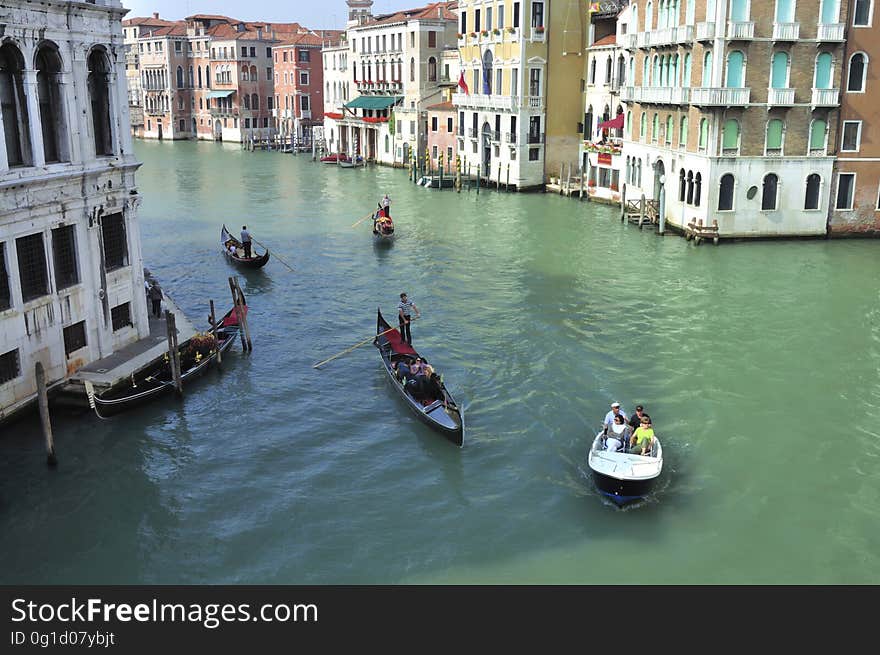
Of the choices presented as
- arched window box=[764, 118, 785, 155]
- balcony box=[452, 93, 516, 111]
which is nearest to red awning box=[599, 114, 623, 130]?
balcony box=[452, 93, 516, 111]

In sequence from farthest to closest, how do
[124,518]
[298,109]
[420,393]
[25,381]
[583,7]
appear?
[298,109] → [583,7] → [420,393] → [25,381] → [124,518]

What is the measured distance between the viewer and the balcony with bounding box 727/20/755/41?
28.7m

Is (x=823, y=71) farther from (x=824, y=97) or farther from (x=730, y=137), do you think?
(x=730, y=137)

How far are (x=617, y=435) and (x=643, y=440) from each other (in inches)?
17.8

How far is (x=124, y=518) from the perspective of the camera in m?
12.8

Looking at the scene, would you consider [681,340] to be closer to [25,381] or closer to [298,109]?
[25,381]

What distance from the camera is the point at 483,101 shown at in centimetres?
4772

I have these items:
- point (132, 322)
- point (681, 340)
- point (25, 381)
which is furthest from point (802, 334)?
point (25, 381)

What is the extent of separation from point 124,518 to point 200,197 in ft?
116

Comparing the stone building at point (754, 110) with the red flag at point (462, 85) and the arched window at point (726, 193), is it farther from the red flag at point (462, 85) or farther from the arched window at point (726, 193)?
the red flag at point (462, 85)

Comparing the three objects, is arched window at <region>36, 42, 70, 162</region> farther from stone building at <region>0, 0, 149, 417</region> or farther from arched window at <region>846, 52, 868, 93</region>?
arched window at <region>846, 52, 868, 93</region>

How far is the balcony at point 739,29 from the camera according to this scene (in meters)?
28.7

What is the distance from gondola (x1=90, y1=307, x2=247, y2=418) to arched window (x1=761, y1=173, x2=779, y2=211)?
1926cm

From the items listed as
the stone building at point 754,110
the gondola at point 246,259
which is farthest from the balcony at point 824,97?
the gondola at point 246,259
